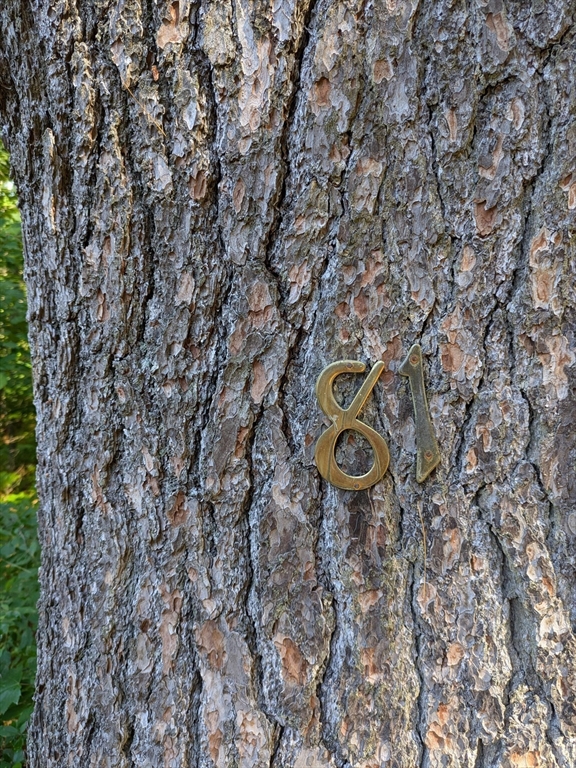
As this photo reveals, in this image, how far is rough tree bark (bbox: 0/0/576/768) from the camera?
3.39 feet

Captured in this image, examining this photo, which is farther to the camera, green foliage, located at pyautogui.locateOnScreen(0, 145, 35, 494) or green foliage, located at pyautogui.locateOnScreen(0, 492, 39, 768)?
green foliage, located at pyautogui.locateOnScreen(0, 145, 35, 494)

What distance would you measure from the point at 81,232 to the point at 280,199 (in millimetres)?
421

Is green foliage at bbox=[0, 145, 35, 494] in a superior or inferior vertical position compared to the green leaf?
superior

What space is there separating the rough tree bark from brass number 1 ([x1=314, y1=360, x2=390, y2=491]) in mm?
26

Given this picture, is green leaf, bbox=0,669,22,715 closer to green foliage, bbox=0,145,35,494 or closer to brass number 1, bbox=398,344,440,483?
brass number 1, bbox=398,344,440,483

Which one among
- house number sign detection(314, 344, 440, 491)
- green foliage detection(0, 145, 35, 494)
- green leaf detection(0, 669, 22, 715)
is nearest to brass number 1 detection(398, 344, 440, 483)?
house number sign detection(314, 344, 440, 491)

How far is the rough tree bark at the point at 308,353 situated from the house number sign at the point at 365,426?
2 centimetres

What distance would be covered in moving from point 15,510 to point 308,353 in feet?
7.97

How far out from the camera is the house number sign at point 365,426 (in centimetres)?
109

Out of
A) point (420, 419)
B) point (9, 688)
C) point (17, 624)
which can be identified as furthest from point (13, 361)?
point (420, 419)

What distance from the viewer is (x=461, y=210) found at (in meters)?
1.05

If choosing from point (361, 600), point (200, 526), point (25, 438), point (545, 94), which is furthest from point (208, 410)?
point (25, 438)

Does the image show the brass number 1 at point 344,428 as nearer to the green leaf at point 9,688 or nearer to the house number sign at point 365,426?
the house number sign at point 365,426

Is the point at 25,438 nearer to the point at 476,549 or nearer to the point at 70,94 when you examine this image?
the point at 70,94
